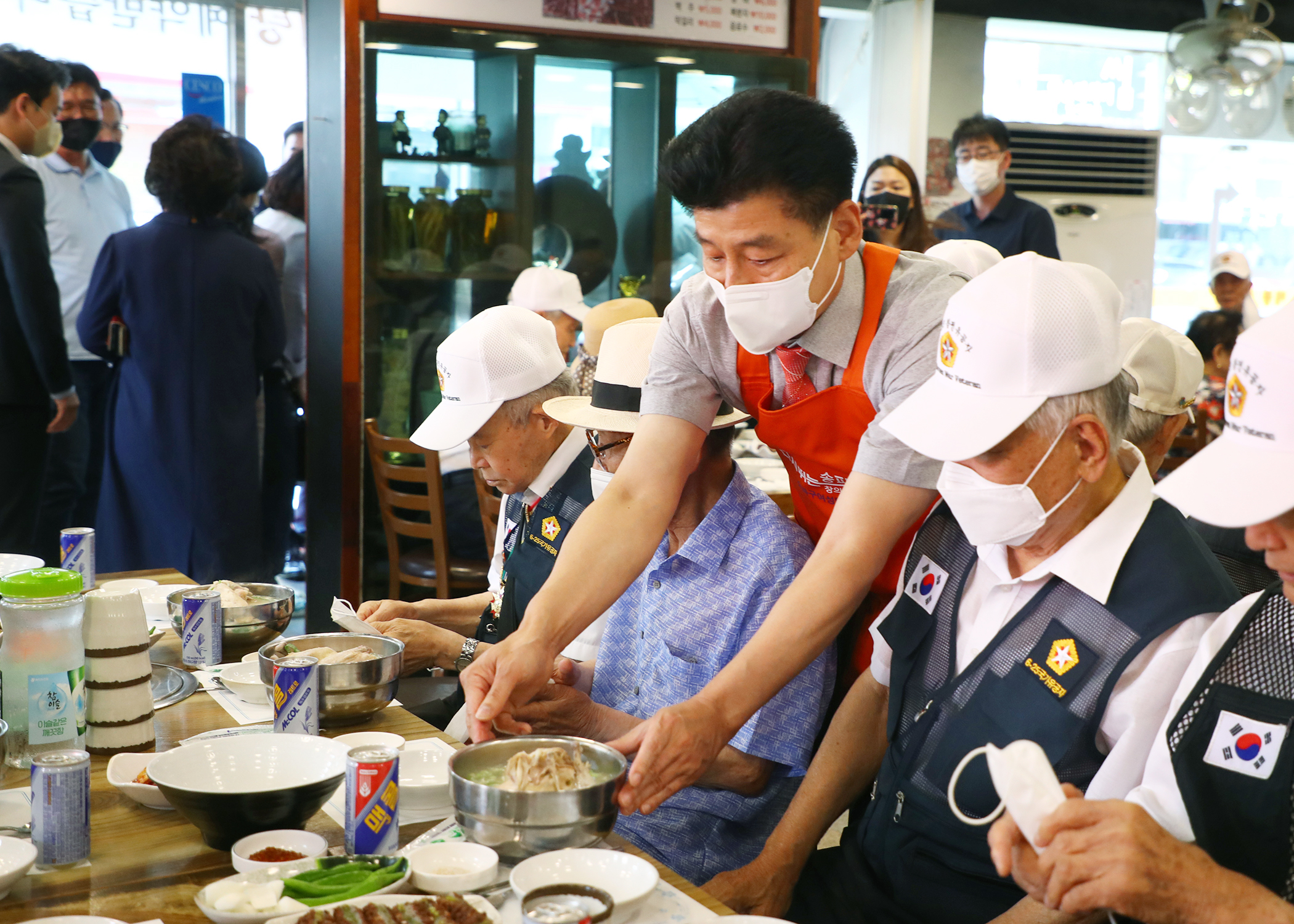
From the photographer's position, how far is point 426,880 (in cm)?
120

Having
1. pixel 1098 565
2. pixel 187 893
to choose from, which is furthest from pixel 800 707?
pixel 187 893

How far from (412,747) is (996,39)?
6.50 m

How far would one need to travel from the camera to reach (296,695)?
1629 mm

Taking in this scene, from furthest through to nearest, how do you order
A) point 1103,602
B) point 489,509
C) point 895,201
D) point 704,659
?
point 895,201 → point 489,509 → point 704,659 → point 1103,602

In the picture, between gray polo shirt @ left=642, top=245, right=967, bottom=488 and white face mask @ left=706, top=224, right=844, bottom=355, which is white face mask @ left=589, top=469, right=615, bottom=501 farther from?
white face mask @ left=706, top=224, right=844, bottom=355

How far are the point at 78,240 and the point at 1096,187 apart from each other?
5.61m

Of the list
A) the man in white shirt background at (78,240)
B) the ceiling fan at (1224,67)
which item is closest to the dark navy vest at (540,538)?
the man in white shirt background at (78,240)

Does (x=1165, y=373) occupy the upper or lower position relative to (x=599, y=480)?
upper

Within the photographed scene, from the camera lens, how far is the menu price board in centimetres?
409

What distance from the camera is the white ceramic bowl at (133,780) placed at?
1.43m

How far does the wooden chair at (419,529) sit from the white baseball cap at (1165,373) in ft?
6.32

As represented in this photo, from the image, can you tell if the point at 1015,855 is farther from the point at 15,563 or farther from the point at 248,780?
the point at 15,563

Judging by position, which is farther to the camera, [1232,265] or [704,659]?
[1232,265]

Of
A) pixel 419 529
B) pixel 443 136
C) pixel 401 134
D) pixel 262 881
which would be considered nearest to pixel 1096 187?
pixel 443 136
